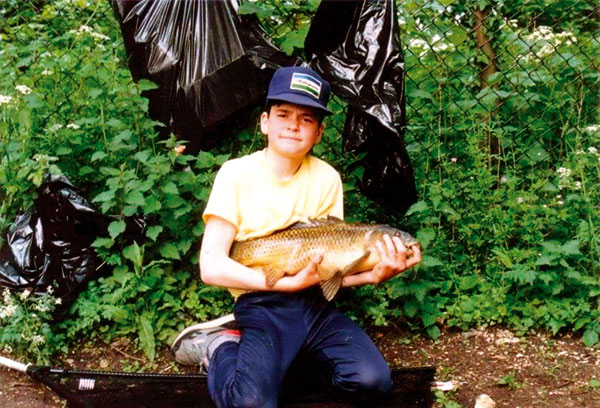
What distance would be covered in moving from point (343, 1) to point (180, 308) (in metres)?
1.80

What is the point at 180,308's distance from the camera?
374 cm

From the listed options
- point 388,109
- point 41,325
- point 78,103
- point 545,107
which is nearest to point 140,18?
point 78,103

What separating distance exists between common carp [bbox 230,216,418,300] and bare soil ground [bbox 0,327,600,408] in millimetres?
871

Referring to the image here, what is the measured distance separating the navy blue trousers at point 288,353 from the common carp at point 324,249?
0.16 metres

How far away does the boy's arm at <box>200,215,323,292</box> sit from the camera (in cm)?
291

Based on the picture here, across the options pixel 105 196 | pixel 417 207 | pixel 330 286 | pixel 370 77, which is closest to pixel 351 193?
pixel 417 207

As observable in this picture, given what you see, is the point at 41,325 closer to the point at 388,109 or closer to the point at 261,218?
the point at 261,218

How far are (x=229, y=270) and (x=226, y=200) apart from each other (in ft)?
0.98

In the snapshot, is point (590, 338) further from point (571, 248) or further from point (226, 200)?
point (226, 200)

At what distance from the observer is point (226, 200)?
118 inches

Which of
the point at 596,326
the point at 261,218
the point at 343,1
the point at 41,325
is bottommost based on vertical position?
the point at 41,325

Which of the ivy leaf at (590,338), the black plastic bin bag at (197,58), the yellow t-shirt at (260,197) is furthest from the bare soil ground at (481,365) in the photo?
the black plastic bin bag at (197,58)

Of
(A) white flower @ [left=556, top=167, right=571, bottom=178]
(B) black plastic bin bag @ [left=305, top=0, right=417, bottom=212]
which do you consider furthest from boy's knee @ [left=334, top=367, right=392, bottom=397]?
(A) white flower @ [left=556, top=167, right=571, bottom=178]

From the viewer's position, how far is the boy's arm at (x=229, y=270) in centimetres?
291
